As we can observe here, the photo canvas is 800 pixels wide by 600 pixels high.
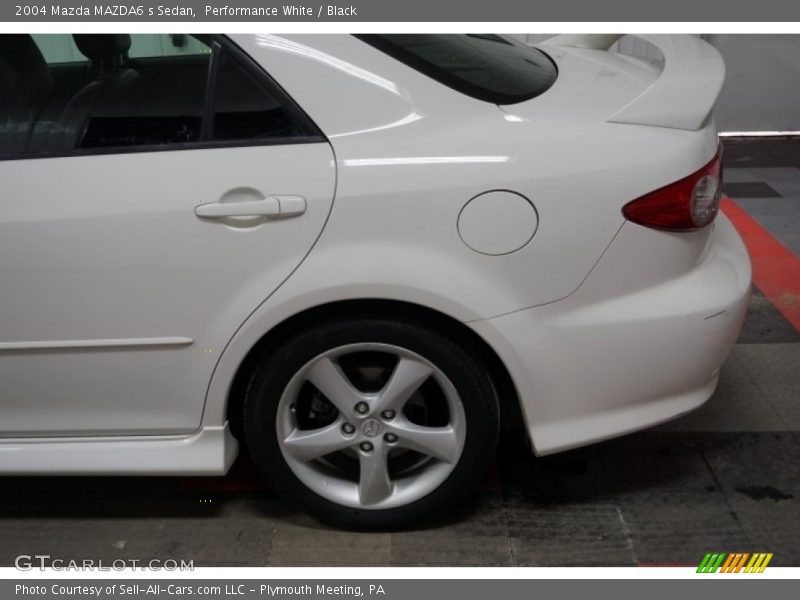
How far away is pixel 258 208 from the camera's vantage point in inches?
76.5

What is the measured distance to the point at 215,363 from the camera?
2.09 m

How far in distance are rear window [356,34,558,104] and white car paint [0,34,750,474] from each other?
0.15 feet

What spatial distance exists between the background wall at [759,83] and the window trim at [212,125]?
5.15m

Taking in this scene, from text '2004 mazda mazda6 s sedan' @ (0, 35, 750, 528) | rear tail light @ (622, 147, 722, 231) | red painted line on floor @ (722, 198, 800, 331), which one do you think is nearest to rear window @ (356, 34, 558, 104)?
text '2004 mazda mazda6 s sedan' @ (0, 35, 750, 528)

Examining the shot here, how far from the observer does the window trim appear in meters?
1.99

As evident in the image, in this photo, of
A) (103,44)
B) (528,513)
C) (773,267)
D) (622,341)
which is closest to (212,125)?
(103,44)

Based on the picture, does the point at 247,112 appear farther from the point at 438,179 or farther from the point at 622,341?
the point at 622,341

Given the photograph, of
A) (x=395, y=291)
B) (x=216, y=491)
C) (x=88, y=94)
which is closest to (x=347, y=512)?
(x=216, y=491)

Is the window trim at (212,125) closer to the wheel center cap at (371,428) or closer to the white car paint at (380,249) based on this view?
the white car paint at (380,249)

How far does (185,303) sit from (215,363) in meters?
0.17

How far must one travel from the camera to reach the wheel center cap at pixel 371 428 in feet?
7.06

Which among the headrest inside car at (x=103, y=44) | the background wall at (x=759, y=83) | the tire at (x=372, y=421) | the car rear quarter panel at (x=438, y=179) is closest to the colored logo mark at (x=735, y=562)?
the tire at (x=372, y=421)

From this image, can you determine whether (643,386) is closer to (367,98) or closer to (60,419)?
(367,98)

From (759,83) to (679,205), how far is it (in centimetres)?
496
